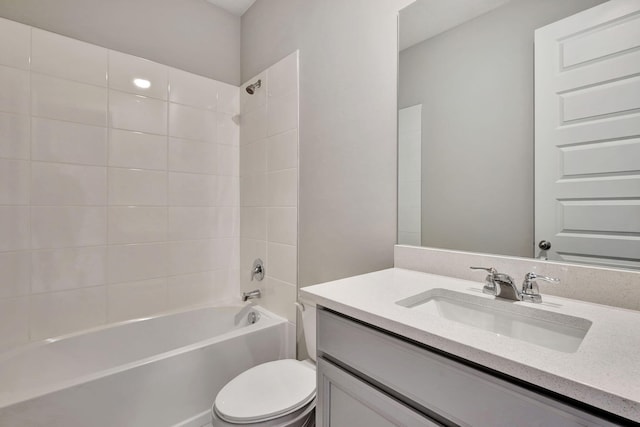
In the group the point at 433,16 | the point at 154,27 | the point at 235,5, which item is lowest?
the point at 433,16

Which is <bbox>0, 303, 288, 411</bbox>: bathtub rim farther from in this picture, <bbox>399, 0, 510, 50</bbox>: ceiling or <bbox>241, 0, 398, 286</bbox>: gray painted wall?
<bbox>399, 0, 510, 50</bbox>: ceiling

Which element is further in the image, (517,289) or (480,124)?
(480,124)

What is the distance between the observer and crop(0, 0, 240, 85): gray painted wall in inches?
62.8

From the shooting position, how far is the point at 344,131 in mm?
1483

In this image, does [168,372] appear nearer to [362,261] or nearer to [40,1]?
[362,261]

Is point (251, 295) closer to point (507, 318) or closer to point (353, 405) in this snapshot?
point (353, 405)

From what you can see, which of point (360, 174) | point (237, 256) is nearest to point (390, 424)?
point (360, 174)

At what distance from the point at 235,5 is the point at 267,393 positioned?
2531mm

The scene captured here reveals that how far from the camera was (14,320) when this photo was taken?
59.4 inches

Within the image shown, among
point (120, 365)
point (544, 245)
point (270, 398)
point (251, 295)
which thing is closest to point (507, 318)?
point (544, 245)

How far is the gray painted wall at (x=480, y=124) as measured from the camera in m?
0.95

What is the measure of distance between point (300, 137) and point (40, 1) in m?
1.55

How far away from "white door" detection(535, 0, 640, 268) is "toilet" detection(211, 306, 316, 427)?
103 cm

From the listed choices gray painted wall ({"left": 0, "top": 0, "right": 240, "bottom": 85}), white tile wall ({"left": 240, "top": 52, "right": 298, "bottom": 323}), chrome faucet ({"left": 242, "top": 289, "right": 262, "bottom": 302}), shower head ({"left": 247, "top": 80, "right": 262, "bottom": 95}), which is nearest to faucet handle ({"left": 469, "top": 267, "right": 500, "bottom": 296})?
white tile wall ({"left": 240, "top": 52, "right": 298, "bottom": 323})
